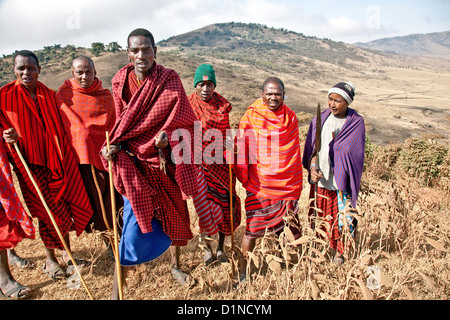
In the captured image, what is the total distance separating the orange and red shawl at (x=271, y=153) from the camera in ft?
9.57

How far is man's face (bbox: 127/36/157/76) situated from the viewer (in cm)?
235

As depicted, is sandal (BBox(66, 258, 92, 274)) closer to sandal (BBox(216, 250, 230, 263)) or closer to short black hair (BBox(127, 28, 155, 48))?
sandal (BBox(216, 250, 230, 263))

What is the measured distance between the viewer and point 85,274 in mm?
3141

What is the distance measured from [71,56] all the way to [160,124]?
140ft

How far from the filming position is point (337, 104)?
3018mm

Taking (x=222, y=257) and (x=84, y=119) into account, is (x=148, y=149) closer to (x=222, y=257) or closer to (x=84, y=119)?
A: (x=84, y=119)

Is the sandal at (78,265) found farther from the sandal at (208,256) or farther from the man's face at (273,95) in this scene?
the man's face at (273,95)

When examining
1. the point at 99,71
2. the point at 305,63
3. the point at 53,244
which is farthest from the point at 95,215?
the point at 305,63

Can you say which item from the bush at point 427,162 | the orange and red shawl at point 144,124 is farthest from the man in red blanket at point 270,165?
the bush at point 427,162

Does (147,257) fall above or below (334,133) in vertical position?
Result: below

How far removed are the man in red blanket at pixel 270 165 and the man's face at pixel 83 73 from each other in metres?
1.67

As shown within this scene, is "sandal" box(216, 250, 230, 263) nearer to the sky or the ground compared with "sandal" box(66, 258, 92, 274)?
nearer to the ground

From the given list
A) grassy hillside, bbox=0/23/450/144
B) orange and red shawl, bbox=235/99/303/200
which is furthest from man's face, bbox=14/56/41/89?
grassy hillside, bbox=0/23/450/144
